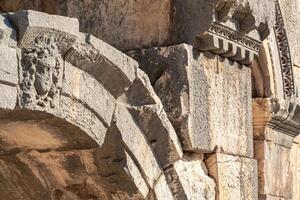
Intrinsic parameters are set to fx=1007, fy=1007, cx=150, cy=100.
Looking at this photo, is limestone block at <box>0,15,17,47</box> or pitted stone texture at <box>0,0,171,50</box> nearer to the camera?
limestone block at <box>0,15,17,47</box>

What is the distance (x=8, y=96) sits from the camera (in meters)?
5.16

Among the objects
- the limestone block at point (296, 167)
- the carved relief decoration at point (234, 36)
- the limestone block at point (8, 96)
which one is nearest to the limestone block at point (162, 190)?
the carved relief decoration at point (234, 36)

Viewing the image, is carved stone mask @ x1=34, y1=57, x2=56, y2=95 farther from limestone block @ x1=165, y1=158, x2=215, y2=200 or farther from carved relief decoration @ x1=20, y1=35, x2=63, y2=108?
limestone block @ x1=165, y1=158, x2=215, y2=200

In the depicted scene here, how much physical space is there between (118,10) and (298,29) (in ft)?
7.39

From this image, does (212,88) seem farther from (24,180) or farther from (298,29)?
(298,29)

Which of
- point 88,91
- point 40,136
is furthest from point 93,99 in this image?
point 40,136

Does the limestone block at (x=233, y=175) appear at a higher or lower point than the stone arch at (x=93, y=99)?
lower

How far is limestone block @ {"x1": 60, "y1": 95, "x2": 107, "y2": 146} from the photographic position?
5.52 m

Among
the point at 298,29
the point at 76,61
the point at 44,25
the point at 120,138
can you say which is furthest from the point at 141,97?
the point at 298,29

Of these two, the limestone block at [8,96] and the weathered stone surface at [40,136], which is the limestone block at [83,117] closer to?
the weathered stone surface at [40,136]

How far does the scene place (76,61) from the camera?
18.2 feet

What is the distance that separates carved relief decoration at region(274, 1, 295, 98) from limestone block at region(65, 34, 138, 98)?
246cm

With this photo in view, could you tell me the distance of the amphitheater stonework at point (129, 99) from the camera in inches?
211

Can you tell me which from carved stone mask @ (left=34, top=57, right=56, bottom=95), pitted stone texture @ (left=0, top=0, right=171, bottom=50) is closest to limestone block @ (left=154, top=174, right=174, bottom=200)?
pitted stone texture @ (left=0, top=0, right=171, bottom=50)
